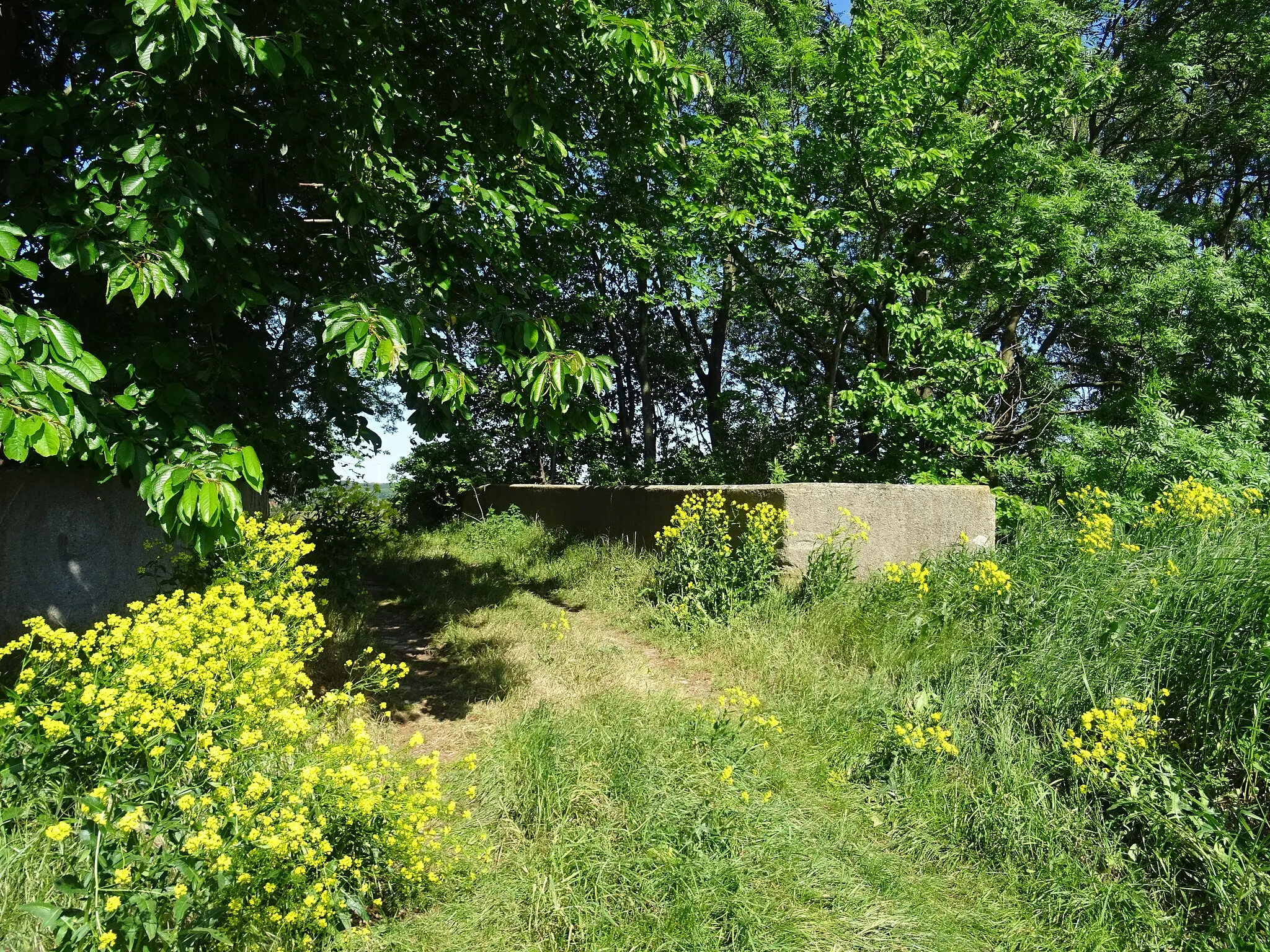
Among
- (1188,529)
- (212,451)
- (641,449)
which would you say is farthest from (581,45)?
(641,449)

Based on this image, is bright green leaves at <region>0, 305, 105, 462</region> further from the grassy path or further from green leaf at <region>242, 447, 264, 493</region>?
the grassy path

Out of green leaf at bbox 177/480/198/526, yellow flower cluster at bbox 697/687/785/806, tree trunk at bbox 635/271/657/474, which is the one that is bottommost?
yellow flower cluster at bbox 697/687/785/806

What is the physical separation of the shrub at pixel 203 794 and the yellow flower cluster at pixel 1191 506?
19.4 ft

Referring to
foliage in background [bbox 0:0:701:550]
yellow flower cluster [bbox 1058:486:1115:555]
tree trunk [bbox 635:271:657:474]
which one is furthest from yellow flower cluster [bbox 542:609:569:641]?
tree trunk [bbox 635:271:657:474]

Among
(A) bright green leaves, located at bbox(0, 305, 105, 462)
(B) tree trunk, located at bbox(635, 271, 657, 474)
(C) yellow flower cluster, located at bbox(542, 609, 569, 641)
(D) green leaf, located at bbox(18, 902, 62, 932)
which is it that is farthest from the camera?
(B) tree trunk, located at bbox(635, 271, 657, 474)

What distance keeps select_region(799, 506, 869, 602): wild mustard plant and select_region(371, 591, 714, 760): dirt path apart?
1.26 metres

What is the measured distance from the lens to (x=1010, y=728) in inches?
140

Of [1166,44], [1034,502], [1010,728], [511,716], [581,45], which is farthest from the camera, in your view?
[1166,44]

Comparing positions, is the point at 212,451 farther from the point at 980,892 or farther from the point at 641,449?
the point at 641,449

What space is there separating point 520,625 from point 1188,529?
16.2 feet

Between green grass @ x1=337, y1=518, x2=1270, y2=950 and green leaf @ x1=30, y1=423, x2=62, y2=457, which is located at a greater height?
green leaf @ x1=30, y1=423, x2=62, y2=457

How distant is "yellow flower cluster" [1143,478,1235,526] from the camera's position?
5.73 m

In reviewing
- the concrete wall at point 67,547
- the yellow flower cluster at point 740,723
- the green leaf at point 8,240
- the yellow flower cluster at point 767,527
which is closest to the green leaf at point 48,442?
the green leaf at point 8,240

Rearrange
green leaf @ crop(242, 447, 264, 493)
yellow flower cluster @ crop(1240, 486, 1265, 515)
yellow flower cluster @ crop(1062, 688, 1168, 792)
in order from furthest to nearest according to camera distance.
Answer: yellow flower cluster @ crop(1240, 486, 1265, 515) < yellow flower cluster @ crop(1062, 688, 1168, 792) < green leaf @ crop(242, 447, 264, 493)
